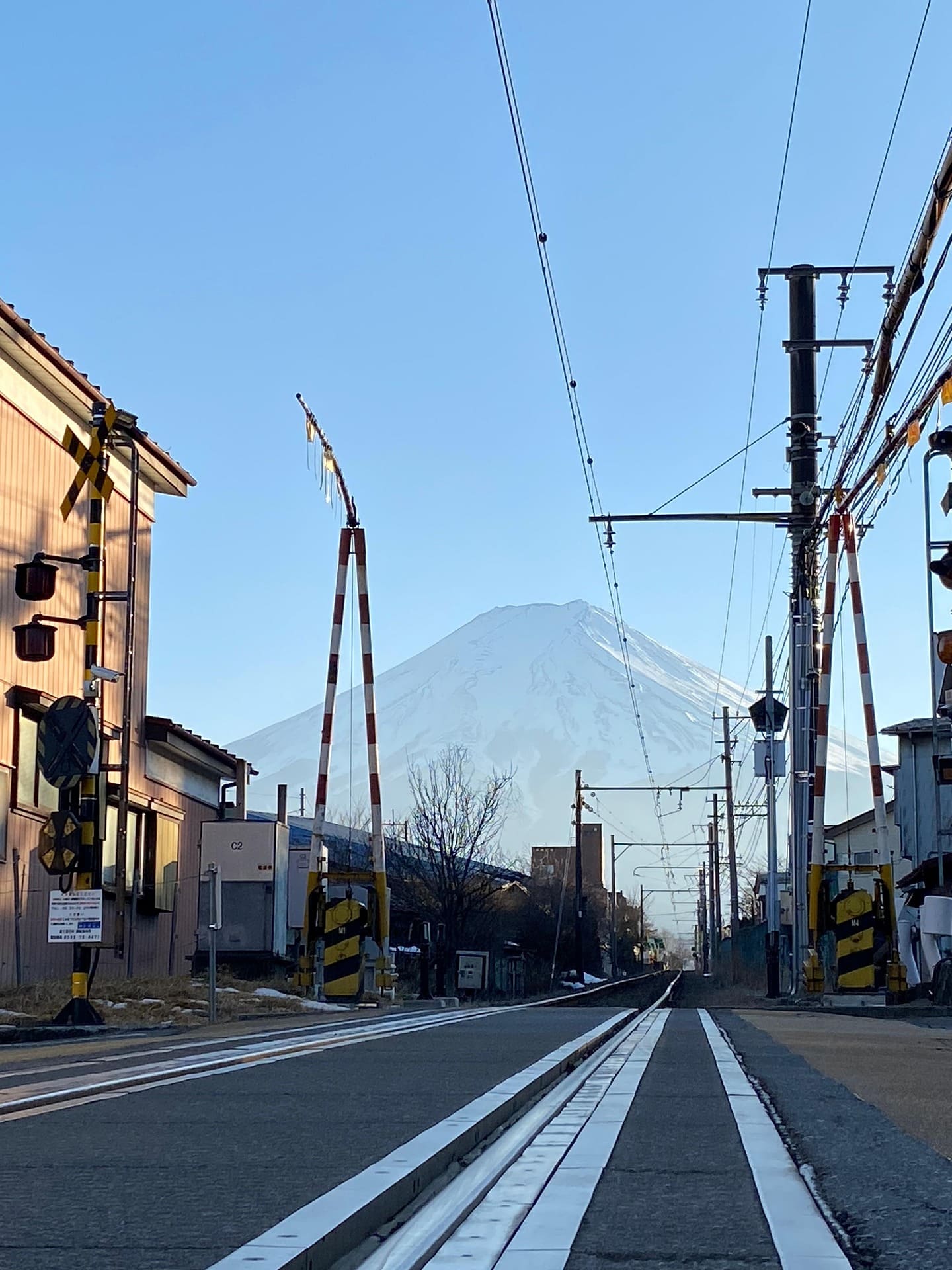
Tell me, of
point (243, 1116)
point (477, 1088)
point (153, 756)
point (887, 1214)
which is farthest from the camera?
point (153, 756)

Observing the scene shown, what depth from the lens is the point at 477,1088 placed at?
25.7 feet

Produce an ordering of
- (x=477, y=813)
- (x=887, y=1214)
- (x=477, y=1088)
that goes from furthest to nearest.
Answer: (x=477, y=813) < (x=477, y=1088) < (x=887, y=1214)

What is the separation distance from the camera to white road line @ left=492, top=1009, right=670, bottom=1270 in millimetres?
3727

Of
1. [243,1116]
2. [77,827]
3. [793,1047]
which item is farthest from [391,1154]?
[77,827]

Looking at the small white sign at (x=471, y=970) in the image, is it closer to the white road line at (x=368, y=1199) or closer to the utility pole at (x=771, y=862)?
the utility pole at (x=771, y=862)

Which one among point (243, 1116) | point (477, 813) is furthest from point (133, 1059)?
point (477, 813)

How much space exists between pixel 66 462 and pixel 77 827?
10.8 meters

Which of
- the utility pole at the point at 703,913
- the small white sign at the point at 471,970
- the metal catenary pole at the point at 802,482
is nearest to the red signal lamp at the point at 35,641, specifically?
the metal catenary pole at the point at 802,482

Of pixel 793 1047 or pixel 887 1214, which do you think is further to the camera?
pixel 793 1047

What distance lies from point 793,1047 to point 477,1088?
4.89 m

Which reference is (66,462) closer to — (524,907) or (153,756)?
(153,756)

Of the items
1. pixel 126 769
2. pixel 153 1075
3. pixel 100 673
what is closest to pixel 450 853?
pixel 126 769

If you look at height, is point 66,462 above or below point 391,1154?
above

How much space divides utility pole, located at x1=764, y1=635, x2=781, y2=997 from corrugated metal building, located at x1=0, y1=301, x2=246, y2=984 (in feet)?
40.6
